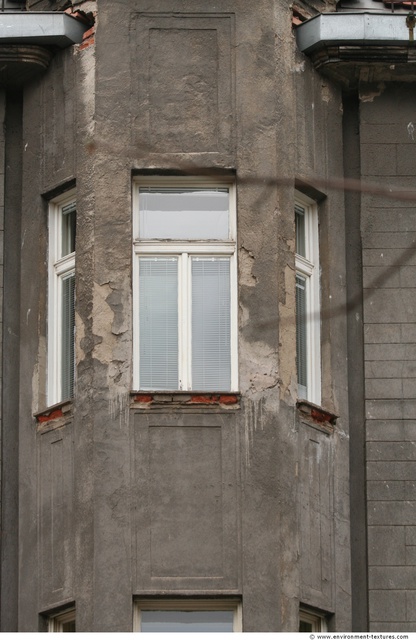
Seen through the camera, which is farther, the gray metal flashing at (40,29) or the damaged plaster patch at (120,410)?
the gray metal flashing at (40,29)

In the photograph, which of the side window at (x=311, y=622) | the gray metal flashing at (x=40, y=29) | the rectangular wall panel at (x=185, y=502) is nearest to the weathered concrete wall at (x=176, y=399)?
the rectangular wall panel at (x=185, y=502)

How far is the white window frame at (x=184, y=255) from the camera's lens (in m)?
17.2

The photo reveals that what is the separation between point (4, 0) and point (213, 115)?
2820 millimetres

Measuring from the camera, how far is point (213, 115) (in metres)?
17.7

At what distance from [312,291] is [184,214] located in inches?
55.9

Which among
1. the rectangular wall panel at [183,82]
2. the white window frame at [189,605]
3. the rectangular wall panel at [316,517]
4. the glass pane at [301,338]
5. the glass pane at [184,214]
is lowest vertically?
the white window frame at [189,605]

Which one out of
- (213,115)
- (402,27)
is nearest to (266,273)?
(213,115)

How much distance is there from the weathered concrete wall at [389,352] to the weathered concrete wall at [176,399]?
0.28 m

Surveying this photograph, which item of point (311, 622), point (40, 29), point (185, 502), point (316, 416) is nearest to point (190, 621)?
point (185, 502)

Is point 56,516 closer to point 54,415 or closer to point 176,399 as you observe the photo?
point 54,415

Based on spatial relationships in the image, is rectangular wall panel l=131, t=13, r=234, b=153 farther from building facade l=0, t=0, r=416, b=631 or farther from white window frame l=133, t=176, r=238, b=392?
white window frame l=133, t=176, r=238, b=392

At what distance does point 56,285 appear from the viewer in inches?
714

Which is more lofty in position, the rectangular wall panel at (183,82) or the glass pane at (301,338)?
the rectangular wall panel at (183,82)

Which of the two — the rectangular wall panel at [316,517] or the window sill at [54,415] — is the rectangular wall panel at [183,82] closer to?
the window sill at [54,415]
